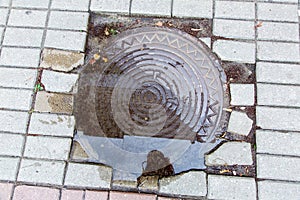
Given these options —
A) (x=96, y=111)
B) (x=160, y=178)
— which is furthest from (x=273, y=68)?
(x=96, y=111)

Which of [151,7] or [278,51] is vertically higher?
[151,7]

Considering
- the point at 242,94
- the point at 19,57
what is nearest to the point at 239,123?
the point at 242,94

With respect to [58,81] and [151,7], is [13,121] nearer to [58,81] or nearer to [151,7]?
[58,81]

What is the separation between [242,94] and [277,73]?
0.35 m

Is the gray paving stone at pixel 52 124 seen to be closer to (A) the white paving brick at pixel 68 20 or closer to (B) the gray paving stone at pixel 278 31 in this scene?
(A) the white paving brick at pixel 68 20

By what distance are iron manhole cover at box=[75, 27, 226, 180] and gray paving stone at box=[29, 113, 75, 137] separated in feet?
0.26

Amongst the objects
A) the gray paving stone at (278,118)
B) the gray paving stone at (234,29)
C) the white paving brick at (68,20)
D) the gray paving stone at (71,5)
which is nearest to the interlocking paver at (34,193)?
the white paving brick at (68,20)

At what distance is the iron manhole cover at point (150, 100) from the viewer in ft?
9.09

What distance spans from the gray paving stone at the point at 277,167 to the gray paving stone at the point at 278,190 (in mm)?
45

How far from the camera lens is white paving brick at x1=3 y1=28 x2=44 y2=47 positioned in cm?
300

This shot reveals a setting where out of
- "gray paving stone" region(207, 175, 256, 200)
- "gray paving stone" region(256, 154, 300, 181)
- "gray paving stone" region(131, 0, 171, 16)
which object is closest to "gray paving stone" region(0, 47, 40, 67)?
"gray paving stone" region(131, 0, 171, 16)

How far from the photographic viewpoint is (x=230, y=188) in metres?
2.65

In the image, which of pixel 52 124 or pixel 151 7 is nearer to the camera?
pixel 52 124

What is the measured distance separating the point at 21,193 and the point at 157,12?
6.11 ft
